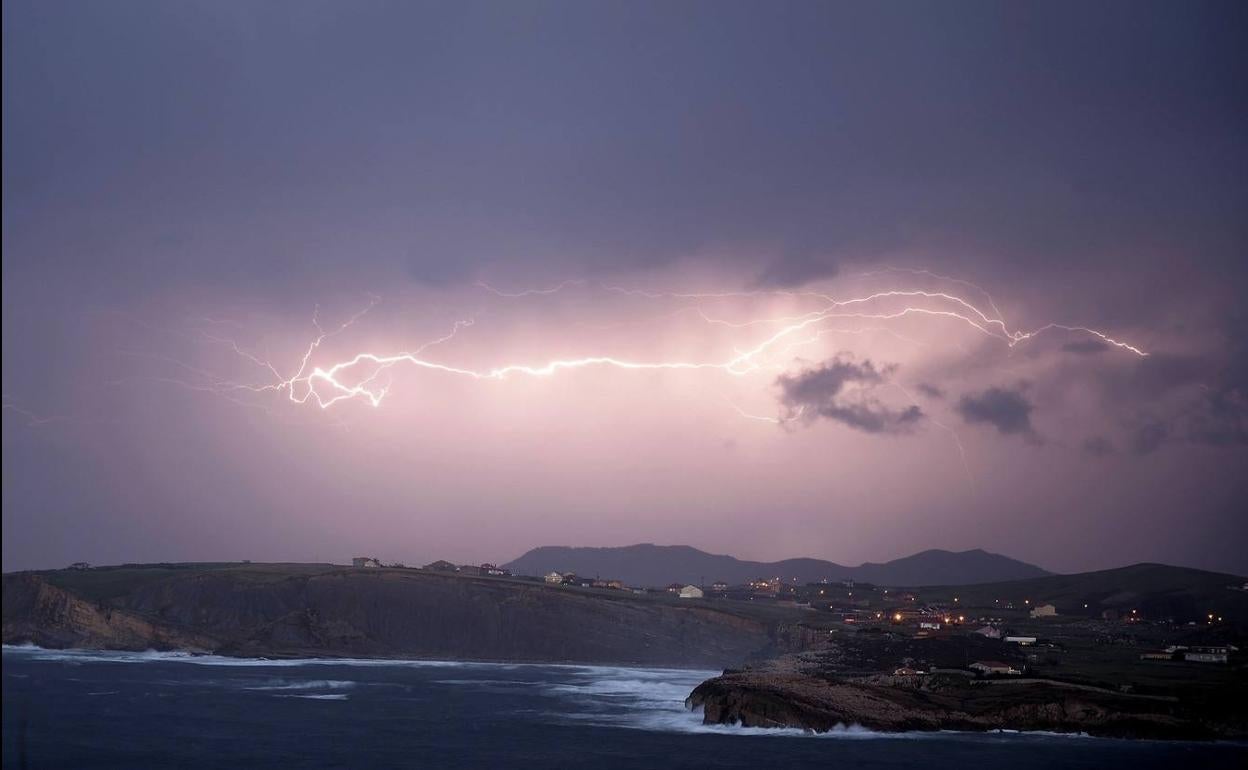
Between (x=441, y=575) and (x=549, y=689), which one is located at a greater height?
(x=441, y=575)

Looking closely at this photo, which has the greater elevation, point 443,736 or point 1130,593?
point 1130,593

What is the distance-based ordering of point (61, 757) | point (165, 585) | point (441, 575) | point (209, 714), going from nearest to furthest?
point (61, 757) → point (209, 714) → point (165, 585) → point (441, 575)

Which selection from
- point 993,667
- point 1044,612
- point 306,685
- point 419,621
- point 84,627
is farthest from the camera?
point 1044,612

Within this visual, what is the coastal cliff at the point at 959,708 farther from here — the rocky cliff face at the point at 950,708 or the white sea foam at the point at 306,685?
the white sea foam at the point at 306,685

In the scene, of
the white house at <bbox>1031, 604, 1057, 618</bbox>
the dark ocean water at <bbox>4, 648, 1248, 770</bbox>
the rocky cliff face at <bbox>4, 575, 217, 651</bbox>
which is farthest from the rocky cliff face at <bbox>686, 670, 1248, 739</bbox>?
the rocky cliff face at <bbox>4, 575, 217, 651</bbox>

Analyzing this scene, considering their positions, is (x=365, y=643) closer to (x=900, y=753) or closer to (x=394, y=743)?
(x=394, y=743)

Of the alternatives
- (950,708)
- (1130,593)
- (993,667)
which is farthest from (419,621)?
(1130,593)

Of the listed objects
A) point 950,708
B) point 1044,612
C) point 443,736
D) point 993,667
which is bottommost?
point 443,736

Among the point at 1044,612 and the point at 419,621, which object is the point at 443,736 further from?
the point at 1044,612

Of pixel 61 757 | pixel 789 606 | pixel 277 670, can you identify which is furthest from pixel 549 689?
pixel 789 606
